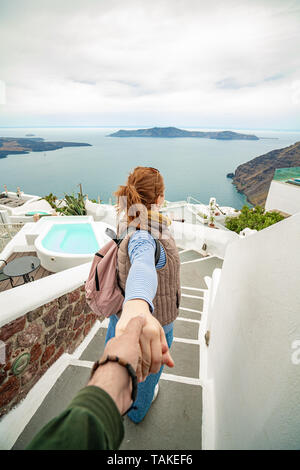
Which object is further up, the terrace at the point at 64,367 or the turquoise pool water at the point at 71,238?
the terrace at the point at 64,367

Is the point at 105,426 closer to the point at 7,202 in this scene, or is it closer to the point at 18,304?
the point at 18,304

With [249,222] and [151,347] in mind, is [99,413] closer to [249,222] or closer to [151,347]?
[151,347]

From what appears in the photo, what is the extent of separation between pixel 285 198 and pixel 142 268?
27730 millimetres

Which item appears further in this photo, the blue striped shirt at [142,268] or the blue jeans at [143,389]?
the blue jeans at [143,389]

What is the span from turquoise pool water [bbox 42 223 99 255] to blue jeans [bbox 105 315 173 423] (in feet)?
19.0

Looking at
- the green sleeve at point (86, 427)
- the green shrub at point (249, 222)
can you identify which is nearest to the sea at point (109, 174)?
the green shrub at point (249, 222)

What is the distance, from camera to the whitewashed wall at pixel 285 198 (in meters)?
22.3

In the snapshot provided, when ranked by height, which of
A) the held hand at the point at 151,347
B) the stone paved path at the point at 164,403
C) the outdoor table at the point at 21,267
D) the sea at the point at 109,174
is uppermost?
the held hand at the point at 151,347

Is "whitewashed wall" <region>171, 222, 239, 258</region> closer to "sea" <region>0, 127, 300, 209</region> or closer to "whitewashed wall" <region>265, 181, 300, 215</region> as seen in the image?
"whitewashed wall" <region>265, 181, 300, 215</region>

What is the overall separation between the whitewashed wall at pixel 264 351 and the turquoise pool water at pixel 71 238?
622 cm

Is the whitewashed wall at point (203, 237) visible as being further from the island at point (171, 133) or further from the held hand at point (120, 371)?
the island at point (171, 133)

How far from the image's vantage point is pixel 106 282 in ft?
4.55

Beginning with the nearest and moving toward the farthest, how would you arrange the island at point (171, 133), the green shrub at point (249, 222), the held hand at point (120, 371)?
the held hand at point (120, 371), the green shrub at point (249, 222), the island at point (171, 133)
